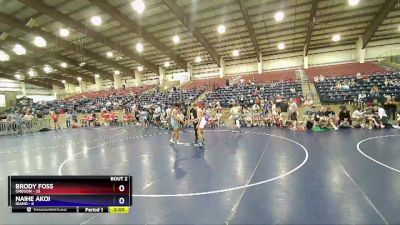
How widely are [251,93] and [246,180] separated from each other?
19181 mm

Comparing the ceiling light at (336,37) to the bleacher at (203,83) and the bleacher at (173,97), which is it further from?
the bleacher at (173,97)

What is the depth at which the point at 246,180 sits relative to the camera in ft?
17.8

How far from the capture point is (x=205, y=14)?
A: 22688 millimetres

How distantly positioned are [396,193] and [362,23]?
27.1m

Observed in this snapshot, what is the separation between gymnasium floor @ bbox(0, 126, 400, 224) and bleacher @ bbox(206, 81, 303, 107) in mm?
12554

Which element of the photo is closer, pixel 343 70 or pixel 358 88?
pixel 358 88

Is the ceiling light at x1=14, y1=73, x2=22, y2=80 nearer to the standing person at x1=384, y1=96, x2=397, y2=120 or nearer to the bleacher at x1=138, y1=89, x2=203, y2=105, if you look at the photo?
the bleacher at x1=138, y1=89, x2=203, y2=105

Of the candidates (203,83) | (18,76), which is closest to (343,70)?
(203,83)

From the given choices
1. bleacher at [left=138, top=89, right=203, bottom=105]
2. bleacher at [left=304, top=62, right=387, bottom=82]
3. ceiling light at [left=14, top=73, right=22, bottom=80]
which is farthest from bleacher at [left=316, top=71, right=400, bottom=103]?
ceiling light at [left=14, top=73, right=22, bottom=80]

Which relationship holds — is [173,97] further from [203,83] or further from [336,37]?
[336,37]
